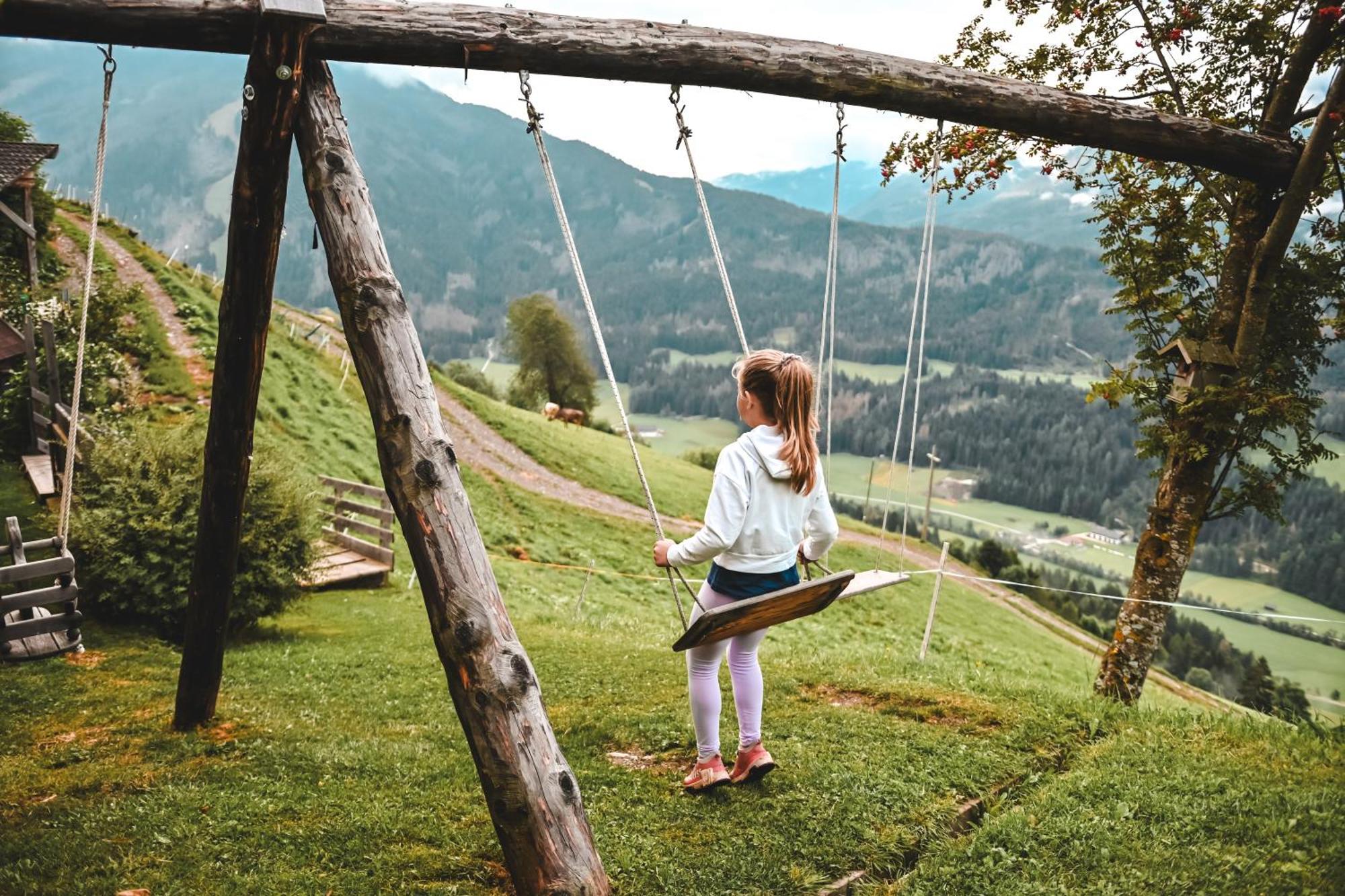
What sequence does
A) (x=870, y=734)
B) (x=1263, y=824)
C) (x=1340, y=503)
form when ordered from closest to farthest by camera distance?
(x=1263, y=824) → (x=870, y=734) → (x=1340, y=503)

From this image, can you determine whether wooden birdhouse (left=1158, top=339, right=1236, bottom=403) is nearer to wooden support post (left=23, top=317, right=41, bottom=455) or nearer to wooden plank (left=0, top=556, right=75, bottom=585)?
wooden plank (left=0, top=556, right=75, bottom=585)

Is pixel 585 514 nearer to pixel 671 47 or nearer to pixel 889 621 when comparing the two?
pixel 889 621

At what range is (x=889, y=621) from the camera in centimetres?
2444

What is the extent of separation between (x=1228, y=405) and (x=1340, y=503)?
125m

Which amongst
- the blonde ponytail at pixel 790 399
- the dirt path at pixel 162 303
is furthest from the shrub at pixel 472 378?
the blonde ponytail at pixel 790 399

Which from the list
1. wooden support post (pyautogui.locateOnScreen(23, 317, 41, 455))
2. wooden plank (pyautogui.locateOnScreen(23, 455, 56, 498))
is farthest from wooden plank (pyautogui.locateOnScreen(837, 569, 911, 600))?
wooden support post (pyautogui.locateOnScreen(23, 317, 41, 455))

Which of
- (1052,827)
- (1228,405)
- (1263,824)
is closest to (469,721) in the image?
(1052,827)

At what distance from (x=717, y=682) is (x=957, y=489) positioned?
154 metres

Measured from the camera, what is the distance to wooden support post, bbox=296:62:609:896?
3186mm

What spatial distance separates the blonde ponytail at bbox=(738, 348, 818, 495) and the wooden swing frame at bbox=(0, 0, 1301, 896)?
1434 millimetres

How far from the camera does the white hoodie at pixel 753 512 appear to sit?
3.73 metres

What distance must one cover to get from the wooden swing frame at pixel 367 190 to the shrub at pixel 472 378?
54193 mm

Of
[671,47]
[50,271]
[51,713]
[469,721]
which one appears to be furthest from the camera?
[50,271]

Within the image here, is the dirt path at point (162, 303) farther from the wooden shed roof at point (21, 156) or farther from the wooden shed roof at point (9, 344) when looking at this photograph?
the wooden shed roof at point (9, 344)
